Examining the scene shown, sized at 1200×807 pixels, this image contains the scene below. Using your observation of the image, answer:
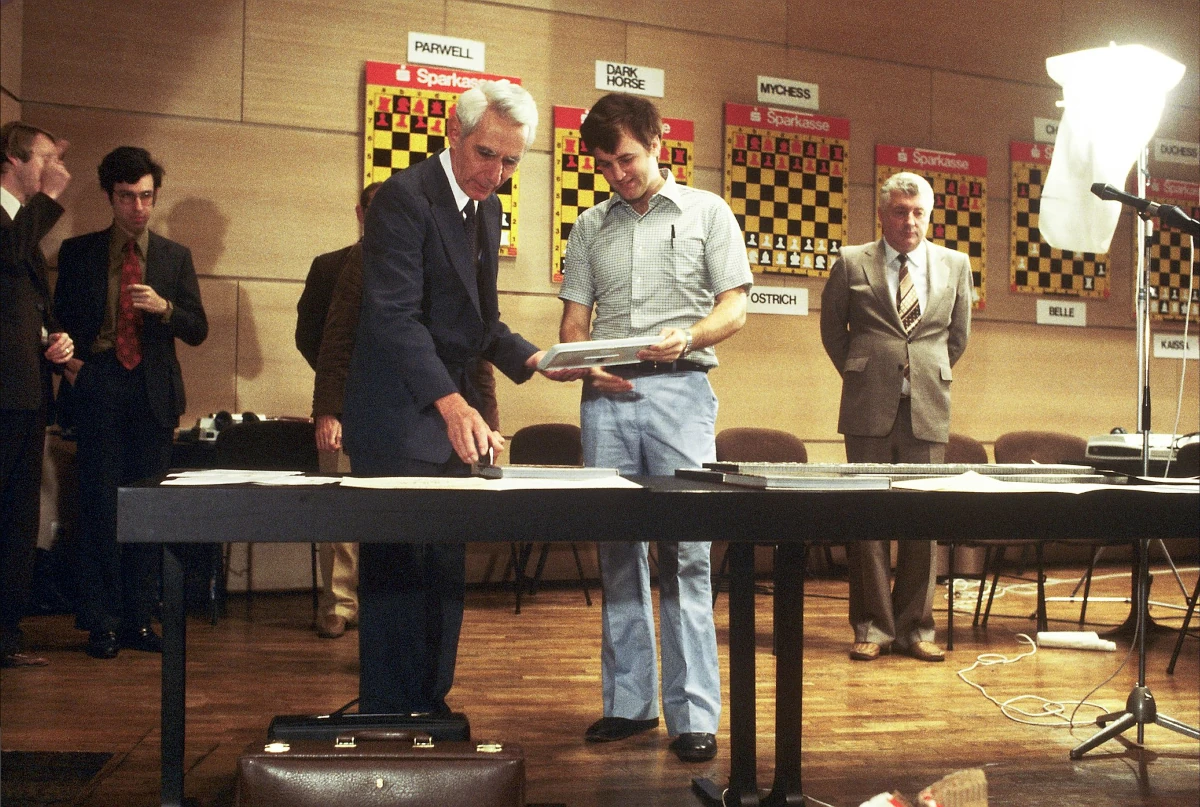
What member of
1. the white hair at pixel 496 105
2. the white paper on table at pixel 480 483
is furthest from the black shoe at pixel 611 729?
the white hair at pixel 496 105

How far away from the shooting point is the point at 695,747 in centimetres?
240

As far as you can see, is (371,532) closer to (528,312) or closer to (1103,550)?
(528,312)

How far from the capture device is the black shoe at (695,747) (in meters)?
2.39

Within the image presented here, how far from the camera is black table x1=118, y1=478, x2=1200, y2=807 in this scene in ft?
4.57

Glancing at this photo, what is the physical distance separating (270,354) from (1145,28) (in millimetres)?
5239

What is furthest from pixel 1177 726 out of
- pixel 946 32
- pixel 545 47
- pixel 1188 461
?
pixel 946 32

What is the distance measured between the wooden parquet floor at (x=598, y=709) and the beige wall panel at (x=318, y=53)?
2151 millimetres

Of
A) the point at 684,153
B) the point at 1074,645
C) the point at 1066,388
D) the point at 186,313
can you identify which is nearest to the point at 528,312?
the point at 684,153

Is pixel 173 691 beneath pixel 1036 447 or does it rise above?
beneath

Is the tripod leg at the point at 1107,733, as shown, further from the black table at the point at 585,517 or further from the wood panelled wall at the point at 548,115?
the wood panelled wall at the point at 548,115

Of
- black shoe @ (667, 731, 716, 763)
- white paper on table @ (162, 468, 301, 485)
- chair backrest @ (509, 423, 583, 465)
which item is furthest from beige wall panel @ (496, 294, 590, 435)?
white paper on table @ (162, 468, 301, 485)

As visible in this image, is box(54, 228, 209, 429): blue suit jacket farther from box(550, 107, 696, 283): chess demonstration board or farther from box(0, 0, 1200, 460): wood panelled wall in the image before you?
box(550, 107, 696, 283): chess demonstration board

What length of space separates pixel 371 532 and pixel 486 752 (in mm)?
378

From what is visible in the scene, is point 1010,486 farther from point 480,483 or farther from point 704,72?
point 704,72
